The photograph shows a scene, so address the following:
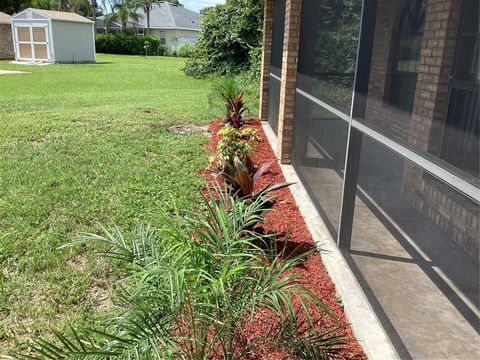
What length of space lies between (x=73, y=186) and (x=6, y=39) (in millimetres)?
33812

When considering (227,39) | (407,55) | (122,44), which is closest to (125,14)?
(122,44)

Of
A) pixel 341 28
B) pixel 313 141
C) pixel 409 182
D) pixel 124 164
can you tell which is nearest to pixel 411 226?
pixel 409 182

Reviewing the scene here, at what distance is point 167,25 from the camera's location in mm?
63438

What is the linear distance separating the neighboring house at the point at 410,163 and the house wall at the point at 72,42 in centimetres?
2917

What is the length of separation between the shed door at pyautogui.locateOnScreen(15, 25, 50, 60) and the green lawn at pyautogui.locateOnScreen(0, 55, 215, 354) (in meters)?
18.5

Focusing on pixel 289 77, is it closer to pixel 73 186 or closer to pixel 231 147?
pixel 231 147

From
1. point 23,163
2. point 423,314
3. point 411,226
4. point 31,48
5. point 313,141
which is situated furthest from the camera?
point 31,48

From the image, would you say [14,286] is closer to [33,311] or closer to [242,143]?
[33,311]

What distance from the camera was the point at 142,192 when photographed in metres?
5.19

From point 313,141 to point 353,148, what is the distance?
1.67 m

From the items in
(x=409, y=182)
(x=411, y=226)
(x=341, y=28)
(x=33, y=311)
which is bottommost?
(x=33, y=311)

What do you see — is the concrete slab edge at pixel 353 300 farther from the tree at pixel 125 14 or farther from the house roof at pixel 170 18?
the house roof at pixel 170 18

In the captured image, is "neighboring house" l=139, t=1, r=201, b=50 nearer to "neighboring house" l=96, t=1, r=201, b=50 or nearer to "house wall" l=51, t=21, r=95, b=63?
"neighboring house" l=96, t=1, r=201, b=50

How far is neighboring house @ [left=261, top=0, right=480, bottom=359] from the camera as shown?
7.52 feet
